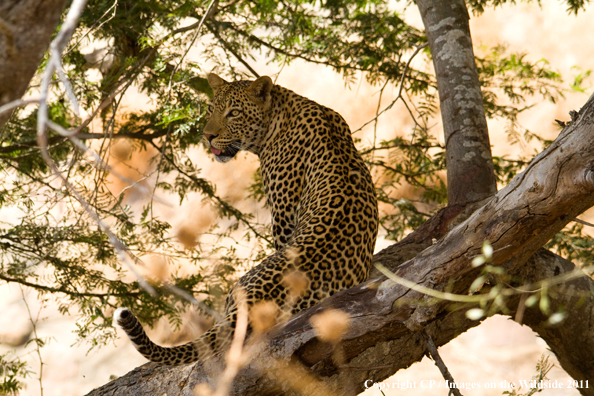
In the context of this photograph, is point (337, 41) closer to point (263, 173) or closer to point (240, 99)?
point (240, 99)

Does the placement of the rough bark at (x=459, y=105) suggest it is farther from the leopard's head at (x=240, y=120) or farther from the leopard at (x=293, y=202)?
the leopard's head at (x=240, y=120)

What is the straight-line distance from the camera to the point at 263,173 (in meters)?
5.59

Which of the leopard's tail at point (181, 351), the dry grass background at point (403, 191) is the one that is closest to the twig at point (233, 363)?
the leopard's tail at point (181, 351)

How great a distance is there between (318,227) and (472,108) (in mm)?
2269

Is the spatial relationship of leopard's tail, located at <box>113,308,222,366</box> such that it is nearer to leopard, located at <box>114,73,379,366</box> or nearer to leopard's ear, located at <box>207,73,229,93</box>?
leopard, located at <box>114,73,379,366</box>

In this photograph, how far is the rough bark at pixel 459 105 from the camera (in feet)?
17.8

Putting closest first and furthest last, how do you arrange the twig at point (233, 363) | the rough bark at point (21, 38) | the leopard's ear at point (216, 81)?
1. the rough bark at point (21, 38)
2. the twig at point (233, 363)
3. the leopard's ear at point (216, 81)

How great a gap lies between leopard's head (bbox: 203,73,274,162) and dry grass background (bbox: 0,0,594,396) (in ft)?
18.9

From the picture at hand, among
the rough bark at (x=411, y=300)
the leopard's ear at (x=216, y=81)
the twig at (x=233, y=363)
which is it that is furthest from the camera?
the leopard's ear at (x=216, y=81)

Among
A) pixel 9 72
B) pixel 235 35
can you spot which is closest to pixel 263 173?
pixel 235 35

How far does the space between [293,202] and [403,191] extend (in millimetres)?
9753

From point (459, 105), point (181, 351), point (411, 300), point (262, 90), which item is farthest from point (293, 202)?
point (411, 300)

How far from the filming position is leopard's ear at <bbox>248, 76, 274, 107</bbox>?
18.8 feet

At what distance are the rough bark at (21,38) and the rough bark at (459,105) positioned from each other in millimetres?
4330
